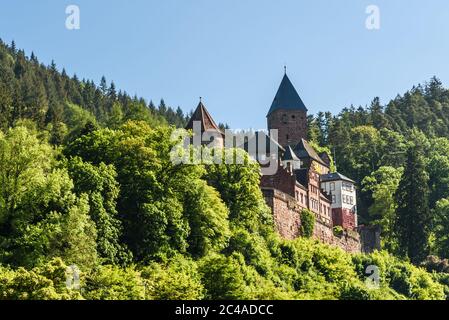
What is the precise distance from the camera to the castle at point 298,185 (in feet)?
241

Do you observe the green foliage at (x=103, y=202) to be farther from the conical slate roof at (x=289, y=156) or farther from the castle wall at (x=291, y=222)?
the conical slate roof at (x=289, y=156)

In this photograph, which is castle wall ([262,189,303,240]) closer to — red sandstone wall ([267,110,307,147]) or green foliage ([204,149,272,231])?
green foliage ([204,149,272,231])

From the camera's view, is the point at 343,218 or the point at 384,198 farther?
the point at 384,198

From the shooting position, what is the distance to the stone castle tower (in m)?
111

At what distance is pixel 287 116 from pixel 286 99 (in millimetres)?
2260

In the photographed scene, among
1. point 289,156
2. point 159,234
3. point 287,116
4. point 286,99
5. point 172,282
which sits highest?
point 286,99

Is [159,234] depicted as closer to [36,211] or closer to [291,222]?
[36,211]

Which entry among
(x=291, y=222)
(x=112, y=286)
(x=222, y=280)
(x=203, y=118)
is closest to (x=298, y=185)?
(x=291, y=222)

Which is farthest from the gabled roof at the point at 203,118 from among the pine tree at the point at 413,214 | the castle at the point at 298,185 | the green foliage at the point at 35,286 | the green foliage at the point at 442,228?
the green foliage at the point at 35,286

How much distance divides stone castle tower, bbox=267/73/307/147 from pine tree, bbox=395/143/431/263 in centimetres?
2295

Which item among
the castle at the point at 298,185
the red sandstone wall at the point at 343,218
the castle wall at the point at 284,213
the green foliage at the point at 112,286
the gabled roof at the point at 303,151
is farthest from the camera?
the gabled roof at the point at 303,151

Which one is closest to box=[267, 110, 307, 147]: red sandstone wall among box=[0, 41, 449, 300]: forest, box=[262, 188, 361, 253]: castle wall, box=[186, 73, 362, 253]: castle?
box=[186, 73, 362, 253]: castle

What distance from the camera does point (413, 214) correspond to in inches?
3332

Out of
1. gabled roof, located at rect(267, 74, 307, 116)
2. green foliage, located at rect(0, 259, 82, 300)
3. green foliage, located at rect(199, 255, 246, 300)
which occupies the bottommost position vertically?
green foliage, located at rect(0, 259, 82, 300)
